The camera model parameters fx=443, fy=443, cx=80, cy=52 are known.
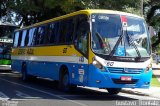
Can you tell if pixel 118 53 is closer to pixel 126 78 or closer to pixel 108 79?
pixel 126 78

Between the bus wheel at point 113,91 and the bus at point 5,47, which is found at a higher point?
the bus at point 5,47

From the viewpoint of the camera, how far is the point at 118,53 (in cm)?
1634

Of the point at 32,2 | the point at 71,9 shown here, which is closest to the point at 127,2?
the point at 71,9

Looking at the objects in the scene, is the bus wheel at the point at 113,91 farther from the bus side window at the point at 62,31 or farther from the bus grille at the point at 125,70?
the bus side window at the point at 62,31

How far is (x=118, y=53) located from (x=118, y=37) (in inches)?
25.1

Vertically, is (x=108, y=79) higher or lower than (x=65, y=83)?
higher

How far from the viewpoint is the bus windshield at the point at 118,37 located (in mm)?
16328

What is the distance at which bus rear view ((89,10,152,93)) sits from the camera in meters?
16.1

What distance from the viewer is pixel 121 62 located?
641 inches

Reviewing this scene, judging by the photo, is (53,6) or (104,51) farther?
(53,6)

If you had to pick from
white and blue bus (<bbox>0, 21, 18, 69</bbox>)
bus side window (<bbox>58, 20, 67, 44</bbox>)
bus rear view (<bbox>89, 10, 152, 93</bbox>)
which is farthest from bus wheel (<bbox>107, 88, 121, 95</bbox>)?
white and blue bus (<bbox>0, 21, 18, 69</bbox>)

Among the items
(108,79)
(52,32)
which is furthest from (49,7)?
(108,79)

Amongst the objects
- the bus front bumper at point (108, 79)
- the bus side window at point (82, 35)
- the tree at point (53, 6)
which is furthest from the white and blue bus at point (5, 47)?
the bus front bumper at point (108, 79)

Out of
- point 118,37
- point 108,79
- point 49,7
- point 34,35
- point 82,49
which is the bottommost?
point 108,79
